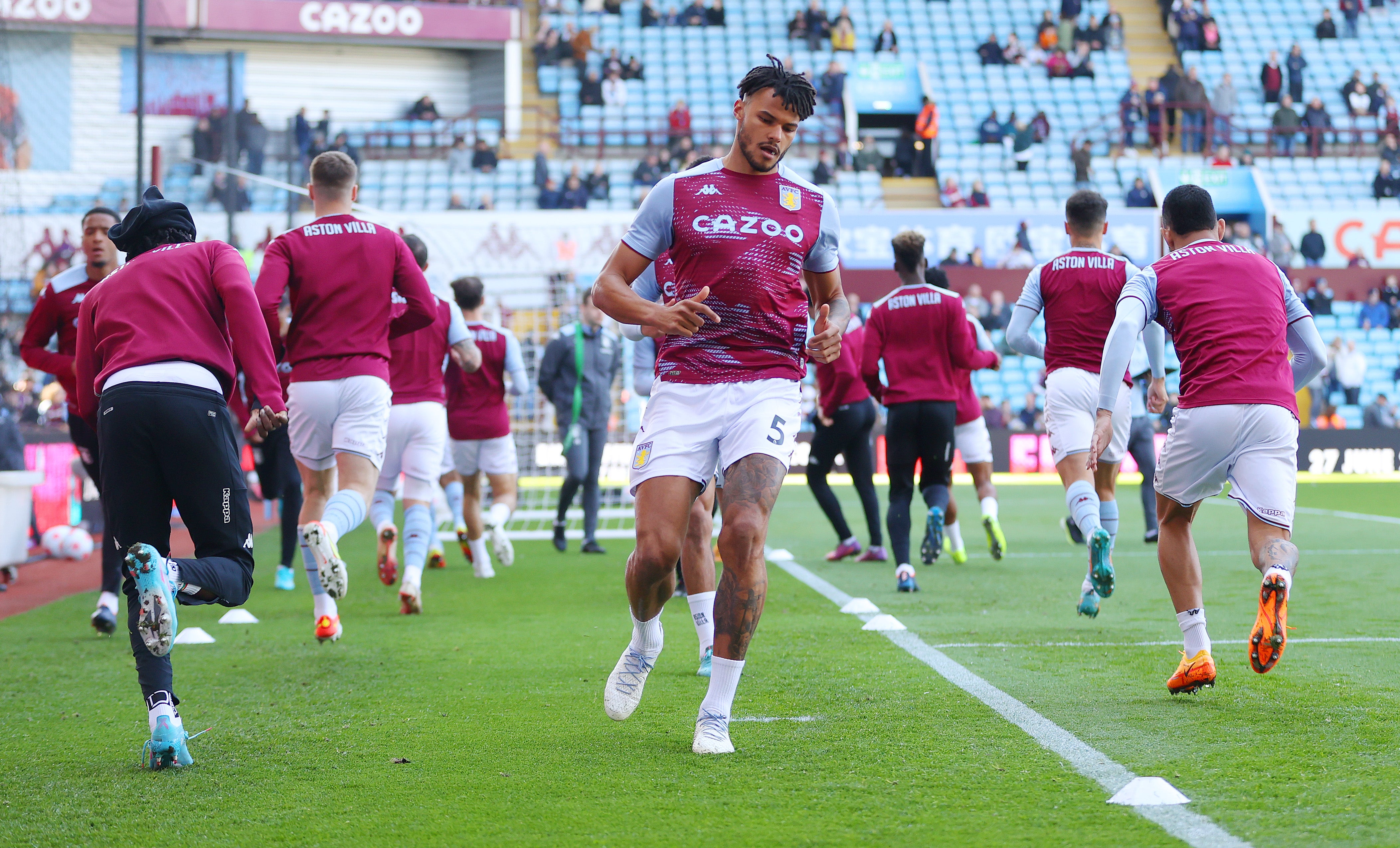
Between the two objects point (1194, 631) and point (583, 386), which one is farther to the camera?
point (583, 386)

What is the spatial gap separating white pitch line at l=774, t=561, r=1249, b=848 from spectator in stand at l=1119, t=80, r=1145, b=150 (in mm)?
25451

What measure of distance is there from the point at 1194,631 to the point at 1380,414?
21557 mm

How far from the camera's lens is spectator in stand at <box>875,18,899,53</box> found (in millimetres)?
32688

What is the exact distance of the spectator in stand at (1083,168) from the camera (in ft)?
91.7

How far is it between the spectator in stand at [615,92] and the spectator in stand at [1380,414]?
53.8 feet

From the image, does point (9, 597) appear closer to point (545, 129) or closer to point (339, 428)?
A: point (339, 428)

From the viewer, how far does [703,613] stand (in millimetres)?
5559

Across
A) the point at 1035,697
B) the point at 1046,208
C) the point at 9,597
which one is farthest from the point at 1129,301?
the point at 1046,208

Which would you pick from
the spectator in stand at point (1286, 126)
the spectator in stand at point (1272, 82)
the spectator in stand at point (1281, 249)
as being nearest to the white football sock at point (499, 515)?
the spectator in stand at point (1281, 249)

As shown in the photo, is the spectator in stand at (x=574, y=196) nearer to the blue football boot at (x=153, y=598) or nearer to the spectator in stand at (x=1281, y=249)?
the spectator in stand at (x=1281, y=249)

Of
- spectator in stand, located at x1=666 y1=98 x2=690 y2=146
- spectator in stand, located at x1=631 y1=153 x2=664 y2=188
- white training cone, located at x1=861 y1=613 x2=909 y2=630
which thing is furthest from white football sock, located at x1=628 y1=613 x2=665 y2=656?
spectator in stand, located at x1=666 y1=98 x2=690 y2=146

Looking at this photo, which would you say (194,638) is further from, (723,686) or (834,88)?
(834,88)

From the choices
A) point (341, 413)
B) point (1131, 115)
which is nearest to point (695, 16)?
point (1131, 115)

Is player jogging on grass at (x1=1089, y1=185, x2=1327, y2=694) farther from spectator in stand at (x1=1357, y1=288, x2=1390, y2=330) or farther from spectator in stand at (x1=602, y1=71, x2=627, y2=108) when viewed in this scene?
spectator in stand at (x1=602, y1=71, x2=627, y2=108)
